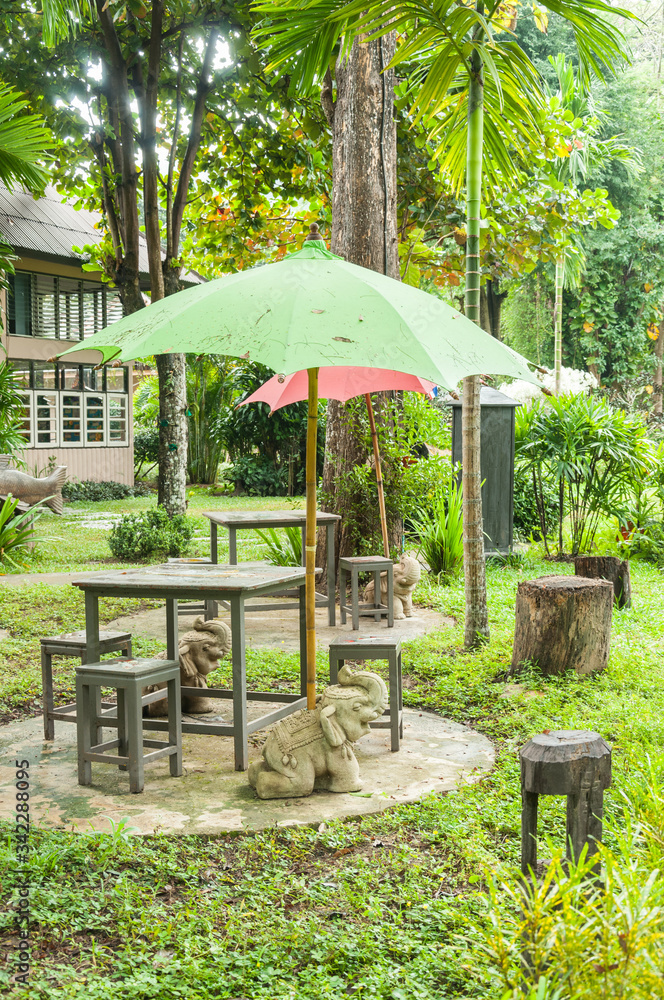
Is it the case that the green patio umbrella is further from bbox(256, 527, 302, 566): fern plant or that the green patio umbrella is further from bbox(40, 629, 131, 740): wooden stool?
bbox(256, 527, 302, 566): fern plant

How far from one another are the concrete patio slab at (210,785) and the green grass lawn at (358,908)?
133mm

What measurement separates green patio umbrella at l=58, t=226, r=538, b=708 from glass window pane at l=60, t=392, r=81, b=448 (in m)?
14.8

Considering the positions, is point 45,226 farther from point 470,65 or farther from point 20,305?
point 470,65

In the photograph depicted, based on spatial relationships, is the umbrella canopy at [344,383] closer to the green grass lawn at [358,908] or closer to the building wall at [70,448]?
the green grass lawn at [358,908]

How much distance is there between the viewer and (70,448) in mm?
17828

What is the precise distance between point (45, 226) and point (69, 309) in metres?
2.17

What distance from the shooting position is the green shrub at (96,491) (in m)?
17.6

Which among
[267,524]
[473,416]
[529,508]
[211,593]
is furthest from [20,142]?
[529,508]

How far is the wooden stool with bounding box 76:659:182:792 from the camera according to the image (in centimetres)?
386

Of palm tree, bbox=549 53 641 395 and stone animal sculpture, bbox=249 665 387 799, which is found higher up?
palm tree, bbox=549 53 641 395

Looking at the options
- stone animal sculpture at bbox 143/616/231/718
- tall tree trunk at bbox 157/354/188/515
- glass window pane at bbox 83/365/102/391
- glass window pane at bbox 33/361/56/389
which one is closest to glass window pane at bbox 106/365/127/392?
glass window pane at bbox 83/365/102/391

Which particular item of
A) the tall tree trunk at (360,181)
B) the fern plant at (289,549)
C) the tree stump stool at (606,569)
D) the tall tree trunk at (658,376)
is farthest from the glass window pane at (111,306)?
the tall tree trunk at (658,376)

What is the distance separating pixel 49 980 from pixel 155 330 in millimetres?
2206

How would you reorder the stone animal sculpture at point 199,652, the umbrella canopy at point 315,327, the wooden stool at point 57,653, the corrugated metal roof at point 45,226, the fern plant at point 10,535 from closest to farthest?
the umbrella canopy at point 315,327 → the wooden stool at point 57,653 → the stone animal sculpture at point 199,652 → the fern plant at point 10,535 → the corrugated metal roof at point 45,226
